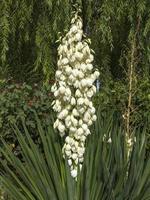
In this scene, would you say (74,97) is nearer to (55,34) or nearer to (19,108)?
(19,108)

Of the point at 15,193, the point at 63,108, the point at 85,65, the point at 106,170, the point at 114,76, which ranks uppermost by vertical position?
the point at 85,65

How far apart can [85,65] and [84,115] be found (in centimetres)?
33

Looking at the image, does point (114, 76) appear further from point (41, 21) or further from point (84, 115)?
point (84, 115)

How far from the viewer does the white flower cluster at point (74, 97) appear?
359 cm

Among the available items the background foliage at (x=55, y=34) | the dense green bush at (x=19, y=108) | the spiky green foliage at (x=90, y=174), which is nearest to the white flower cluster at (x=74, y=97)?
the spiky green foliage at (x=90, y=174)

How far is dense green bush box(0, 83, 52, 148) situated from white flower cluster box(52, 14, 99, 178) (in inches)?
68.7

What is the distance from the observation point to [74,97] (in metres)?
3.62

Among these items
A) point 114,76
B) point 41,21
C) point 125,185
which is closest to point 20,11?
point 41,21

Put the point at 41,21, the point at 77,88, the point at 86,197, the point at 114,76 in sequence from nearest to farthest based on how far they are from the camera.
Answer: the point at 86,197
the point at 77,88
the point at 41,21
the point at 114,76

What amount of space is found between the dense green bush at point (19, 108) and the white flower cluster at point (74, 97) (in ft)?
5.72

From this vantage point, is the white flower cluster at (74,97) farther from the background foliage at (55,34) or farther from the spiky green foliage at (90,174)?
the background foliage at (55,34)

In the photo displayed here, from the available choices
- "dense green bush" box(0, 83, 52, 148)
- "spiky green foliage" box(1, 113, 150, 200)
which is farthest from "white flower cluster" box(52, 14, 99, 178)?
"dense green bush" box(0, 83, 52, 148)

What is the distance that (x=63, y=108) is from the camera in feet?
12.0

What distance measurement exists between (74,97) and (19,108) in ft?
6.59
